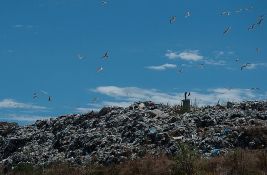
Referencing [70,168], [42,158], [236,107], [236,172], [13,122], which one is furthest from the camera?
[13,122]

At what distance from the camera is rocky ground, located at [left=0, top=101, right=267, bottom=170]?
22750 mm

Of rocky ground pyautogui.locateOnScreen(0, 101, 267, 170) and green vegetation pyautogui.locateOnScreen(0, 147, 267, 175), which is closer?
green vegetation pyautogui.locateOnScreen(0, 147, 267, 175)

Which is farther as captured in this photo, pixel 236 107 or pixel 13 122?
pixel 13 122

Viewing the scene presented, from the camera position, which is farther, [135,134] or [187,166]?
[135,134]

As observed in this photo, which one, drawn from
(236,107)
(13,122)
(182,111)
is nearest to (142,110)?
(182,111)

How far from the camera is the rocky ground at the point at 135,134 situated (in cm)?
2275

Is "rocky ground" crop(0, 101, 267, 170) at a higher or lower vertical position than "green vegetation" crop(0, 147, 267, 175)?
higher

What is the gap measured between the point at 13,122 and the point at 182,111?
14362mm

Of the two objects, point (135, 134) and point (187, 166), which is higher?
point (135, 134)

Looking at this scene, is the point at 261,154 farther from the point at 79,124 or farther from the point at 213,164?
the point at 79,124

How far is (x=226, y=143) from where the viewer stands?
73.6 feet

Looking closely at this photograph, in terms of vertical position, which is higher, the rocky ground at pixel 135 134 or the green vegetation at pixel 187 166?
the rocky ground at pixel 135 134

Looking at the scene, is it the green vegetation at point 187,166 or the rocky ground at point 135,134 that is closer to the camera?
the green vegetation at point 187,166

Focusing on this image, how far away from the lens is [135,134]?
2538cm
